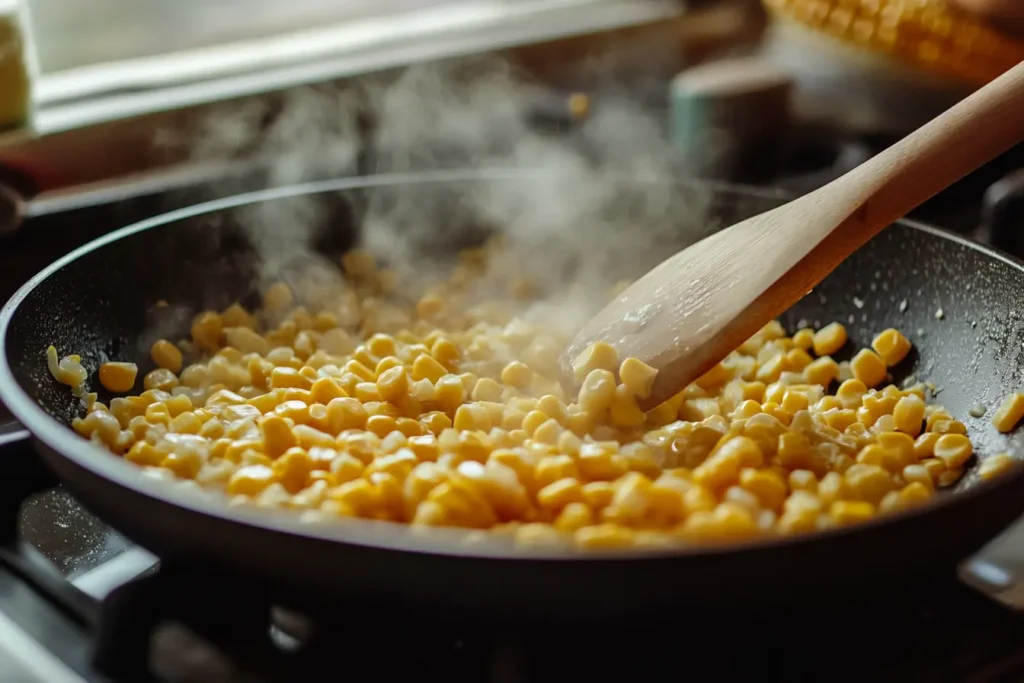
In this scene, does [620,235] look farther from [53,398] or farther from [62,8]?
[62,8]

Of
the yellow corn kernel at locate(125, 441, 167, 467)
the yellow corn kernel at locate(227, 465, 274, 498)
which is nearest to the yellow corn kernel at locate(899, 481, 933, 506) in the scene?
the yellow corn kernel at locate(227, 465, 274, 498)

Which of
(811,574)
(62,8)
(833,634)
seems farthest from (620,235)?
(62,8)

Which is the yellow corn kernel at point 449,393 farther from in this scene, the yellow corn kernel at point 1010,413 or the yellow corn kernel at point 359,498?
the yellow corn kernel at point 1010,413

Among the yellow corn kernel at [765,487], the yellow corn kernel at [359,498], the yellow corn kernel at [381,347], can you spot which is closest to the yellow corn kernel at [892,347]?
the yellow corn kernel at [765,487]

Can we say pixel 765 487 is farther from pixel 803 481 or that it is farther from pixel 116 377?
pixel 116 377

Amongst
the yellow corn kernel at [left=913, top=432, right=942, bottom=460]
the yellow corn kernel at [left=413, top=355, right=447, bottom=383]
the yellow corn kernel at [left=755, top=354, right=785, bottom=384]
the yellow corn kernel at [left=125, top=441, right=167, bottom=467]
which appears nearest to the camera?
the yellow corn kernel at [left=125, top=441, right=167, bottom=467]

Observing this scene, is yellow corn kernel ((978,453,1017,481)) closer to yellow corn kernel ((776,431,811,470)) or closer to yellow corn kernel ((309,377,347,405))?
yellow corn kernel ((776,431,811,470))

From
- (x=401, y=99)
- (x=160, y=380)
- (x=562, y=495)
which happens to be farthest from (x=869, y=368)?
(x=401, y=99)
